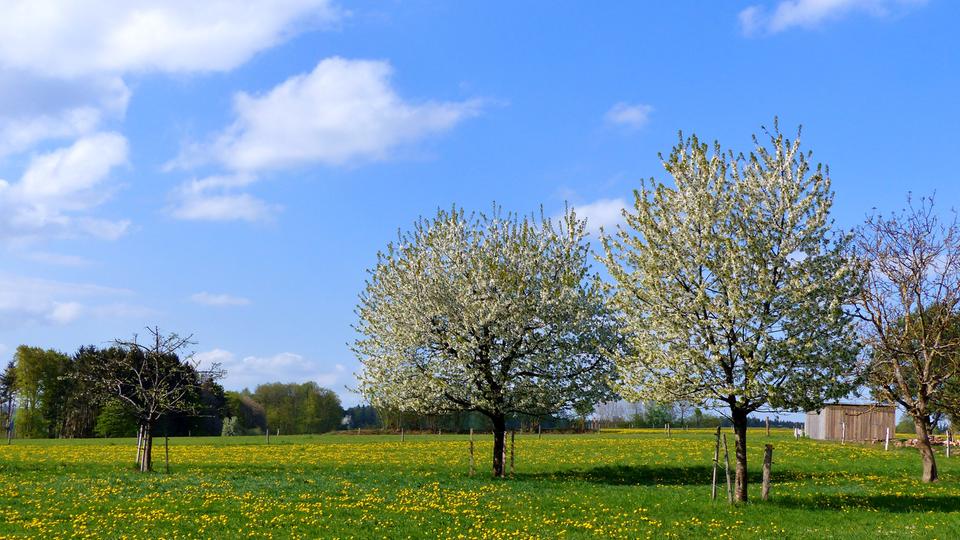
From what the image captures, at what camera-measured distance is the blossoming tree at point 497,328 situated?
35969mm

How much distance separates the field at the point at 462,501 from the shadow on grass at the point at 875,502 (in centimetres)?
6

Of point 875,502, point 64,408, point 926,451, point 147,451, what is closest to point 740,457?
point 875,502

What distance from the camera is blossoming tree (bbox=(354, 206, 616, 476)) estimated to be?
118ft

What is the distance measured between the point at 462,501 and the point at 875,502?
47.3 ft

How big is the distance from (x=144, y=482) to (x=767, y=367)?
24.1 m

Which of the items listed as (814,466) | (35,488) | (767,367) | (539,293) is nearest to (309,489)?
(35,488)

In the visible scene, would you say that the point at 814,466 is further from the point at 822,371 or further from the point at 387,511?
the point at 387,511

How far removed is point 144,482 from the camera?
31828 millimetres

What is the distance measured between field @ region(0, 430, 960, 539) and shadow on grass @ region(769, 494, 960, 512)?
0.06 meters

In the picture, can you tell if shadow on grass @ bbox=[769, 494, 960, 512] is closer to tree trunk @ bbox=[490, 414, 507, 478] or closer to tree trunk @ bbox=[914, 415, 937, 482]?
tree trunk @ bbox=[914, 415, 937, 482]

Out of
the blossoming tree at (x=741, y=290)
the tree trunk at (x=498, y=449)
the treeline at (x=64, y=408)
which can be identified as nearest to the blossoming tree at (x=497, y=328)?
the tree trunk at (x=498, y=449)

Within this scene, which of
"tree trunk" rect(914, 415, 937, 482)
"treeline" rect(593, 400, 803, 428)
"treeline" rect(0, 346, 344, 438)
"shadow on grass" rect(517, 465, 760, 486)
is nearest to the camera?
"tree trunk" rect(914, 415, 937, 482)

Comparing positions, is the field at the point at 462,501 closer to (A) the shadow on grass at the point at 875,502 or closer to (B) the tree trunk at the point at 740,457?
(A) the shadow on grass at the point at 875,502

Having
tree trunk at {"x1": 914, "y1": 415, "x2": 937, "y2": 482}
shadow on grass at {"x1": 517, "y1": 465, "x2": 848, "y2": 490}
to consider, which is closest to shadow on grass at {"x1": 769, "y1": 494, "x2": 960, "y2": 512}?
tree trunk at {"x1": 914, "y1": 415, "x2": 937, "y2": 482}
